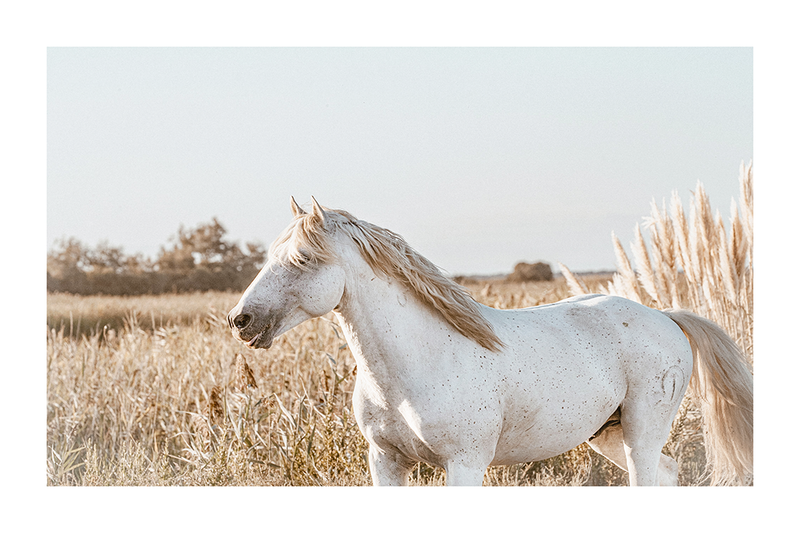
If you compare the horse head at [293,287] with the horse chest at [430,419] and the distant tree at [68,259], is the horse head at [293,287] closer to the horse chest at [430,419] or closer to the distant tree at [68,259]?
the horse chest at [430,419]

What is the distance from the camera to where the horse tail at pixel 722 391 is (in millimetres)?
2432

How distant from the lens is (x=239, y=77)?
3557 millimetres

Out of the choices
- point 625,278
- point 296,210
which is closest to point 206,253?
point 625,278

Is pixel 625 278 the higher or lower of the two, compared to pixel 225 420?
higher

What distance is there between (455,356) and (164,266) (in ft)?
18.7

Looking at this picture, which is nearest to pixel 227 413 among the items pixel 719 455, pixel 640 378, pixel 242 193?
pixel 242 193

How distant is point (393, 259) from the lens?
1928 mm

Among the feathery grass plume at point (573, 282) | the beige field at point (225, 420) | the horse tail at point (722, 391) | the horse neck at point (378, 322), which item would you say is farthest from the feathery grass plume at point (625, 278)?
the horse neck at point (378, 322)

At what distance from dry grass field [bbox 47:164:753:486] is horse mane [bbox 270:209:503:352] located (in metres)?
1.13

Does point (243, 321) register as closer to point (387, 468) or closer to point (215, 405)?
point (387, 468)

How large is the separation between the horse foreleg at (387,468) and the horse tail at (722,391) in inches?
48.2

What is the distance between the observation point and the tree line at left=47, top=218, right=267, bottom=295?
5838 millimetres

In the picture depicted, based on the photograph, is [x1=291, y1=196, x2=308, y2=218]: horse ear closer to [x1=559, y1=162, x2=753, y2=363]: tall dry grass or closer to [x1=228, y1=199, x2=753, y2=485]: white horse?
[x1=228, y1=199, x2=753, y2=485]: white horse

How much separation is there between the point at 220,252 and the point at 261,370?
300cm
